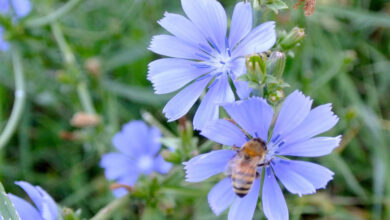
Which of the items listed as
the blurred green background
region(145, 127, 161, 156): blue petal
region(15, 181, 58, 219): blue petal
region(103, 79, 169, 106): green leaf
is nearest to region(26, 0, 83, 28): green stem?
the blurred green background

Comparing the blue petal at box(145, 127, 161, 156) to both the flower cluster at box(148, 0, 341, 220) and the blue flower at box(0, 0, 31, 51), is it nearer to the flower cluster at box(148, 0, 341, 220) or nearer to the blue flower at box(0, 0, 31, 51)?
the blue flower at box(0, 0, 31, 51)

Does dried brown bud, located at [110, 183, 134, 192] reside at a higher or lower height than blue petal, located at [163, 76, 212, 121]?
lower

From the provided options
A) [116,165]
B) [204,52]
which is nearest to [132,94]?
[116,165]

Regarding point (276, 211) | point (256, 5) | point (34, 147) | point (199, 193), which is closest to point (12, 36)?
point (34, 147)

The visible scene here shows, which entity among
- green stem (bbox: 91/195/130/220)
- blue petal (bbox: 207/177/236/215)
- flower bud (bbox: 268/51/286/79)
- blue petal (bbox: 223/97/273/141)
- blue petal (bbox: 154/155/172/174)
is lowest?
blue petal (bbox: 154/155/172/174)

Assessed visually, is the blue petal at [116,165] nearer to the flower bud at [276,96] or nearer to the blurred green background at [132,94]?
the blurred green background at [132,94]

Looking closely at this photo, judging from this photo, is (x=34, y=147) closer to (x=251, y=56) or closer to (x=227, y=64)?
(x=227, y=64)

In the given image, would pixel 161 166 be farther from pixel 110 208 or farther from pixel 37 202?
pixel 37 202
